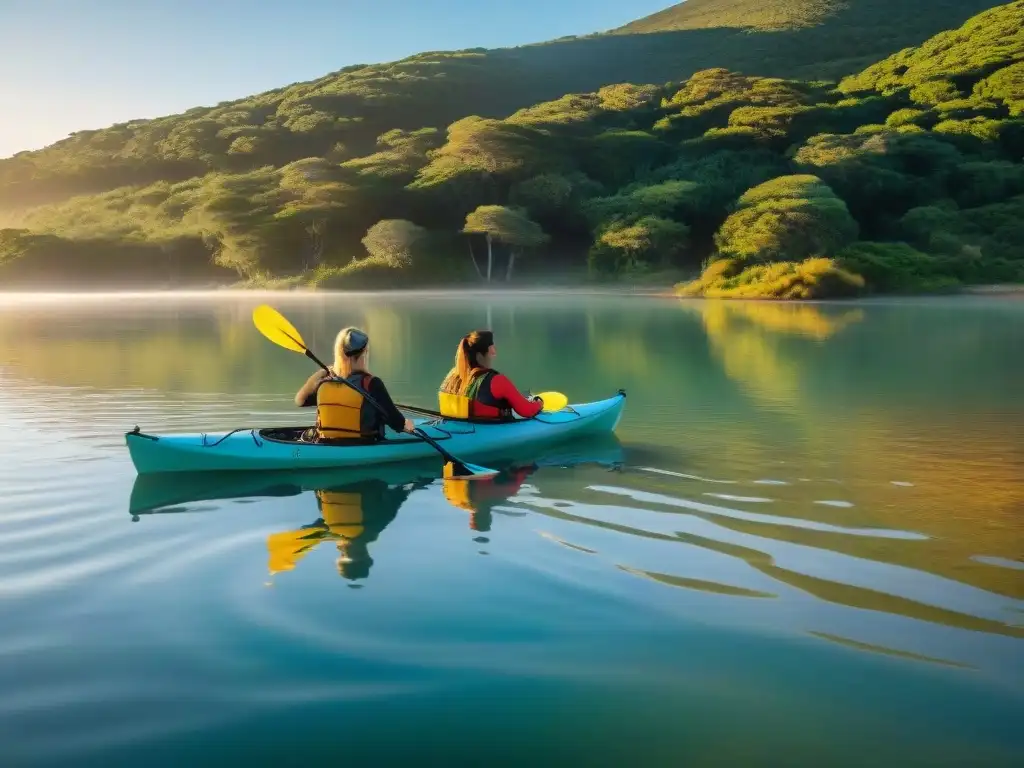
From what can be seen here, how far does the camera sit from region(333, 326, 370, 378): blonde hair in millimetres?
6656

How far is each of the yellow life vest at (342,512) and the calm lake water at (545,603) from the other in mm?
38

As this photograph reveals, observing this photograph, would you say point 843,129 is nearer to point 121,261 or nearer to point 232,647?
point 121,261

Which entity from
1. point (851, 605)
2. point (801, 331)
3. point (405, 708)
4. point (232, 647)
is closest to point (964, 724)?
point (851, 605)

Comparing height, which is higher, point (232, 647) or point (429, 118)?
point (429, 118)

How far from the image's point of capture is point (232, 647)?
12.5 feet

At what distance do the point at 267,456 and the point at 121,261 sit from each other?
58448 mm

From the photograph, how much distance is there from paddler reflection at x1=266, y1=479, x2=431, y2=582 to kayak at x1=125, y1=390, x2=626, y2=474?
0.29 metres

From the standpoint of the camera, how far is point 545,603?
4.31 meters

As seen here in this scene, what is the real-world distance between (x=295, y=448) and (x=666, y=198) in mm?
39933

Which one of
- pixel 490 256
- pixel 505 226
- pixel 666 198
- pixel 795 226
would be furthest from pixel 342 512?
pixel 490 256

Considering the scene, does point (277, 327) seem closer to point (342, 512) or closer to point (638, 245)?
point (342, 512)

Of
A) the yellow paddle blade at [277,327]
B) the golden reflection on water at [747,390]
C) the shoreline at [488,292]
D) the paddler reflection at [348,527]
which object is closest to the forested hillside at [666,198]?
the shoreline at [488,292]

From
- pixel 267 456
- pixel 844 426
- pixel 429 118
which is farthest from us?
pixel 429 118

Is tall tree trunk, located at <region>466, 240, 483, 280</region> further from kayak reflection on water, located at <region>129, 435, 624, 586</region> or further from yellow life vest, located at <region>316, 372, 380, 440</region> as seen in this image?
yellow life vest, located at <region>316, 372, 380, 440</region>
